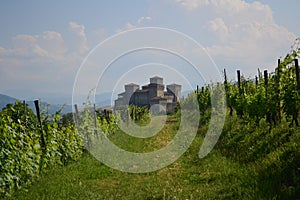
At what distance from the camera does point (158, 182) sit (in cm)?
746

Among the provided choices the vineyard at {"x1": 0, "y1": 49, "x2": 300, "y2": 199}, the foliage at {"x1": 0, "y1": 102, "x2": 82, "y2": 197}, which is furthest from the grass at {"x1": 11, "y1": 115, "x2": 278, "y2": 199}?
the foliage at {"x1": 0, "y1": 102, "x2": 82, "y2": 197}

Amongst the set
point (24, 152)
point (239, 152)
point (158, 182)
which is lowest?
point (158, 182)

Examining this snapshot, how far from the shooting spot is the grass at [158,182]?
6254 mm

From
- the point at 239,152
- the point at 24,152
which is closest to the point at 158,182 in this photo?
the point at 239,152

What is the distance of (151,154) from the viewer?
11781mm

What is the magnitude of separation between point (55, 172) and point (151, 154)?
3.72 m

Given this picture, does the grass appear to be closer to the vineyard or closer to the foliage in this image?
the vineyard

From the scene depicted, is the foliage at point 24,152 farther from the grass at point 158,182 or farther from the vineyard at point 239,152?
the grass at point 158,182

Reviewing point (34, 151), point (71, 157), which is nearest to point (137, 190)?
point (34, 151)

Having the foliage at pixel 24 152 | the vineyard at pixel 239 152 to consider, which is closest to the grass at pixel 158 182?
the vineyard at pixel 239 152

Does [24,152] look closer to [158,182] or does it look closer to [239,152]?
[158,182]

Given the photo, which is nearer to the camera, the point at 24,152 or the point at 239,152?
the point at 24,152

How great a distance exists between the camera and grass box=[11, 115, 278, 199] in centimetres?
625

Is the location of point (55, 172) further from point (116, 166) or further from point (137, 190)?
point (137, 190)
